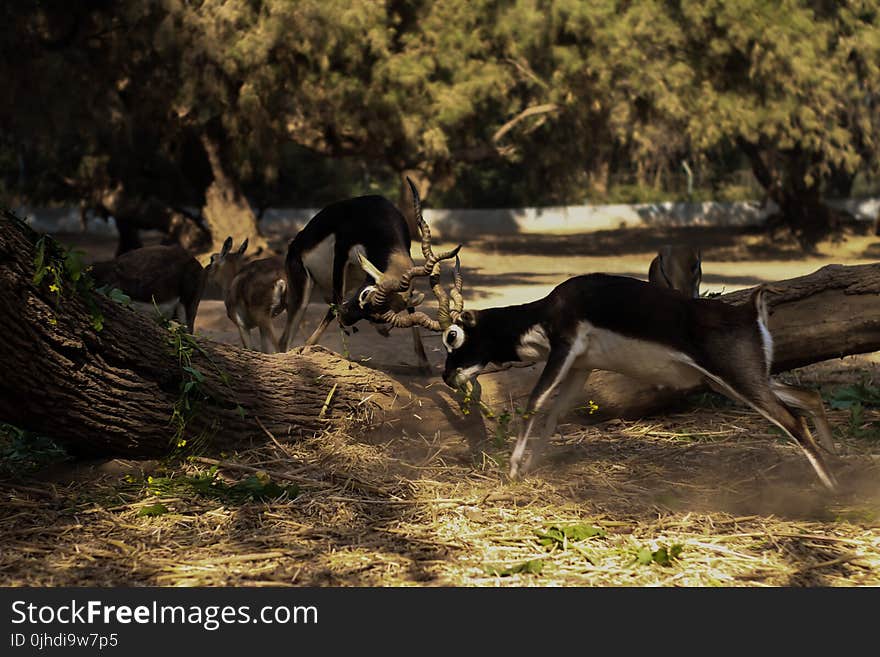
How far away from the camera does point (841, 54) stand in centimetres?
2400

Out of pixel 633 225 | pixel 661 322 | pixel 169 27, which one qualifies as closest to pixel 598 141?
pixel 169 27

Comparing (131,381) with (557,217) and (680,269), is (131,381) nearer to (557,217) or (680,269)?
(680,269)

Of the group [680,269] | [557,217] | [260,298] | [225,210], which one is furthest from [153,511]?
[557,217]

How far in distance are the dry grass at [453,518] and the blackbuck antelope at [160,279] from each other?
3916 mm

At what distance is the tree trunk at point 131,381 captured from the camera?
19.5 feet

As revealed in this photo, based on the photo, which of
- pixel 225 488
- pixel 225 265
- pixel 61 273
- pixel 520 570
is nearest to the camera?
pixel 520 570

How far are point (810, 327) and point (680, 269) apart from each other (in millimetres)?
4089

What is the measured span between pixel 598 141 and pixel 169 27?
39.0ft

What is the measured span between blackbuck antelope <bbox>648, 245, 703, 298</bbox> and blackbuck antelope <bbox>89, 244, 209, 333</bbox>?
4.78 m

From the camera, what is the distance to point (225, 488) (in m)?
6.46

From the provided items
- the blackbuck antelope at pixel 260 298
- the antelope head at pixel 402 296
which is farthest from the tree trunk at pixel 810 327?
the blackbuck antelope at pixel 260 298

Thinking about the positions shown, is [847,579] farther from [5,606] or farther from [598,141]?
[598,141]

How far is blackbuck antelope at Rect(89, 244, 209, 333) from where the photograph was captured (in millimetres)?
10773

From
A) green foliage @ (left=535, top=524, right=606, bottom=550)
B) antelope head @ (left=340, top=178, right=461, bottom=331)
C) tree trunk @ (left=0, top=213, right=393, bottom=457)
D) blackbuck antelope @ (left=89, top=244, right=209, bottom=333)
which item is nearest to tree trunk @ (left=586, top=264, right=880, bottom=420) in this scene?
antelope head @ (left=340, top=178, right=461, bottom=331)
